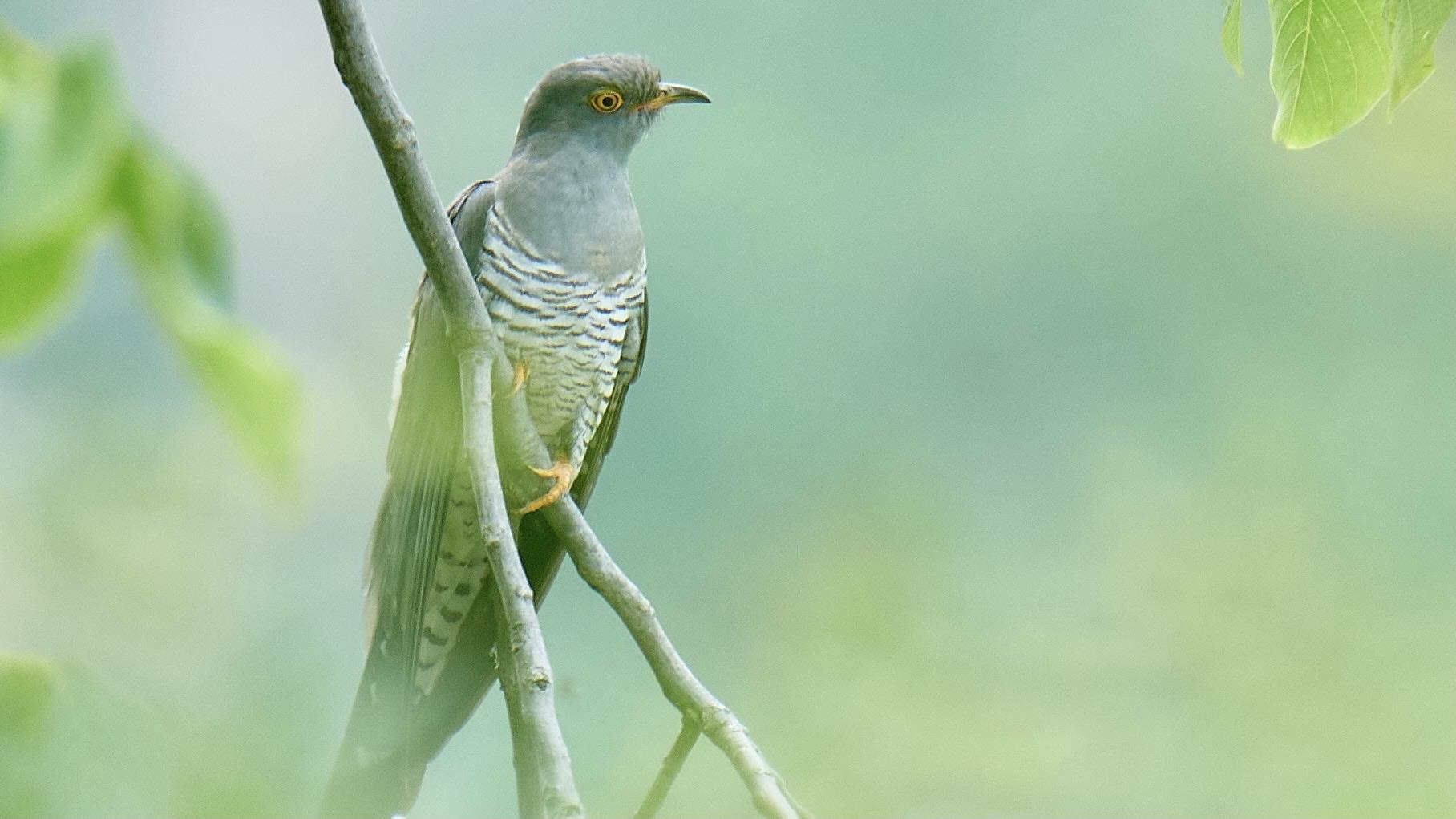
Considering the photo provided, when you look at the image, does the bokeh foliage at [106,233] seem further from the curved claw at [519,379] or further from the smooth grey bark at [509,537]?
the curved claw at [519,379]

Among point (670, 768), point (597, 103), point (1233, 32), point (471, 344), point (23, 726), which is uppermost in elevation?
point (597, 103)

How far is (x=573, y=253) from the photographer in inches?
61.7

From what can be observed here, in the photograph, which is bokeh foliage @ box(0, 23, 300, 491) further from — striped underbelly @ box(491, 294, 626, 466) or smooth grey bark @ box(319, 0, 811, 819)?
striped underbelly @ box(491, 294, 626, 466)

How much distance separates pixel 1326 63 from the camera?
28.3 inches

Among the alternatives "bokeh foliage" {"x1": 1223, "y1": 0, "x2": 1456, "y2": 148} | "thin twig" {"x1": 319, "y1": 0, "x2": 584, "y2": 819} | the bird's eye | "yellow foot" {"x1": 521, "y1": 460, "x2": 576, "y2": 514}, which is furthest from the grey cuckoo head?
"bokeh foliage" {"x1": 1223, "y1": 0, "x2": 1456, "y2": 148}

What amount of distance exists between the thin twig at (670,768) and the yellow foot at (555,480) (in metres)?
0.28

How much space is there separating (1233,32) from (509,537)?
543mm

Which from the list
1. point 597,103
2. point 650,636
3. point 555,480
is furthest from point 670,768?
point 597,103

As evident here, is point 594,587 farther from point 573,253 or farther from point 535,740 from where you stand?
point 573,253

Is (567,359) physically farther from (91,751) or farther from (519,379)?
(91,751)

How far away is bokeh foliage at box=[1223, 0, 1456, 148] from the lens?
709mm

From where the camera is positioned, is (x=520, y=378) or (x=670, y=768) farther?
(x=520, y=378)

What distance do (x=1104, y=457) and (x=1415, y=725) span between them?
62.6 inches

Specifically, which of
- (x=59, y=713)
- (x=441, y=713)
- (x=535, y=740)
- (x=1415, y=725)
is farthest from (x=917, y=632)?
(x=59, y=713)
